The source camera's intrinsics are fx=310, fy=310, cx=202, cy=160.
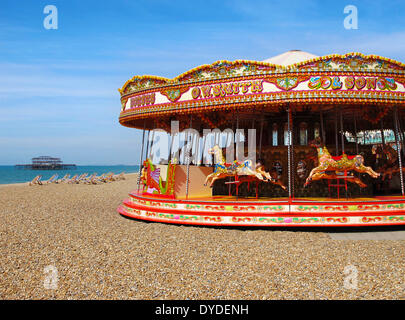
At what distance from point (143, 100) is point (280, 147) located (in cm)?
539

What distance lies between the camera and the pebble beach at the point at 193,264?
460 centimetres

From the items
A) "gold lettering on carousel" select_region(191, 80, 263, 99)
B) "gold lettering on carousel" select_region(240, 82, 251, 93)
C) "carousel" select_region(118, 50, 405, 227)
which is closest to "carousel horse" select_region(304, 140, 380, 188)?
"carousel" select_region(118, 50, 405, 227)

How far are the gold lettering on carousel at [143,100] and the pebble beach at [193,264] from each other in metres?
4.43

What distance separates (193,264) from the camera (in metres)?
5.81

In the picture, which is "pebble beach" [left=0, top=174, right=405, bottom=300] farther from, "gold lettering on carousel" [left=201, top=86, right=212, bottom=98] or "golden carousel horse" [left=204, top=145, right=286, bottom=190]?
"gold lettering on carousel" [left=201, top=86, right=212, bottom=98]

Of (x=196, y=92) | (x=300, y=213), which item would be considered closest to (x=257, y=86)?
(x=196, y=92)

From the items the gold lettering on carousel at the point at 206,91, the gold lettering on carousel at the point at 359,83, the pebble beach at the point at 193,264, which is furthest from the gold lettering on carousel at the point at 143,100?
the gold lettering on carousel at the point at 359,83

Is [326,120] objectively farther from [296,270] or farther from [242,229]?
[296,270]

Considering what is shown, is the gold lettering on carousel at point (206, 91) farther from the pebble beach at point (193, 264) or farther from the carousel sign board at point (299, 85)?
the pebble beach at point (193, 264)

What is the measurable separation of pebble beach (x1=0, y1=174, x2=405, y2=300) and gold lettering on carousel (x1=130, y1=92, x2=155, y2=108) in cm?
443

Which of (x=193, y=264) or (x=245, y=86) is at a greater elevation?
(x=245, y=86)

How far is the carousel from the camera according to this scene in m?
8.86

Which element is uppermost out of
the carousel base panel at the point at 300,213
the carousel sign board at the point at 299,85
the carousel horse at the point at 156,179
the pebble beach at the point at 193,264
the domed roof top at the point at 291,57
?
the domed roof top at the point at 291,57

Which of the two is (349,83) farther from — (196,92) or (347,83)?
(196,92)
